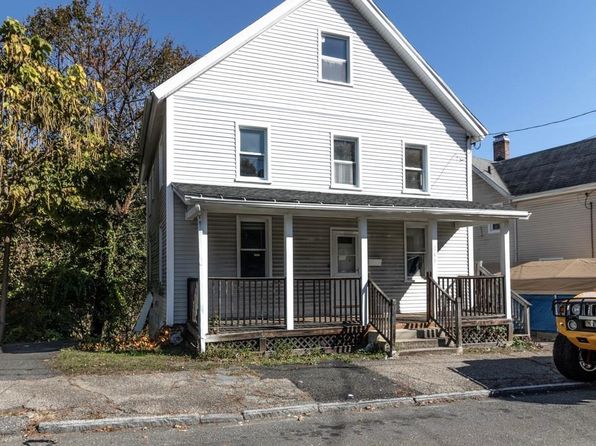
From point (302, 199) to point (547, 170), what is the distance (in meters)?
13.4

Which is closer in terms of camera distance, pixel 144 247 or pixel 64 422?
pixel 64 422

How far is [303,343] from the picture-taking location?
1101 centimetres

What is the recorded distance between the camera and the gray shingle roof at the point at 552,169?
18.9 metres

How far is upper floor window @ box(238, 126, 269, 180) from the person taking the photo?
12.9 meters

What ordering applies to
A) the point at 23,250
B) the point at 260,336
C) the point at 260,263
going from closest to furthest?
the point at 260,336 → the point at 260,263 → the point at 23,250

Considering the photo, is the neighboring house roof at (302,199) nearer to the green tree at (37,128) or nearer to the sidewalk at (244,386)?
the green tree at (37,128)

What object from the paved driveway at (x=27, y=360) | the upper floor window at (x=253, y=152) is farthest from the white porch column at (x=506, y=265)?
the paved driveway at (x=27, y=360)

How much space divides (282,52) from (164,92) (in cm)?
324

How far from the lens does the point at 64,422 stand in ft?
20.0

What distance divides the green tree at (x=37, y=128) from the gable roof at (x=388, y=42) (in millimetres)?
1738

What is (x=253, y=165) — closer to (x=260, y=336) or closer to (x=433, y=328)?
(x=260, y=336)


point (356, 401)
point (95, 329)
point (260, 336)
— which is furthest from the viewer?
point (95, 329)

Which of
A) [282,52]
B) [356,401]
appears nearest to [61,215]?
[282,52]

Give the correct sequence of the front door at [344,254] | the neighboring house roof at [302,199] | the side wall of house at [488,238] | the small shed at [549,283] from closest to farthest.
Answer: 1. the neighboring house roof at [302,199]
2. the front door at [344,254]
3. the small shed at [549,283]
4. the side wall of house at [488,238]
